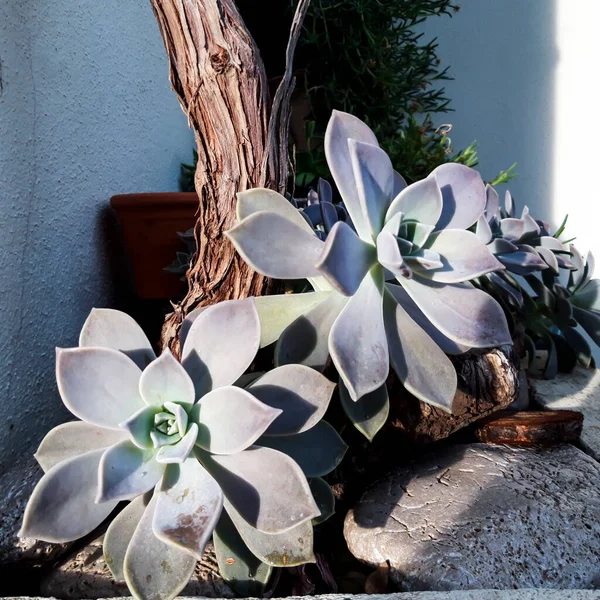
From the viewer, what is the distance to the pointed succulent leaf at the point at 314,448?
0.54 m

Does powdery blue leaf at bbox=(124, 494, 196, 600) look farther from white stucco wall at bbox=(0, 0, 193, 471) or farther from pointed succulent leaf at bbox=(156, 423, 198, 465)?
white stucco wall at bbox=(0, 0, 193, 471)

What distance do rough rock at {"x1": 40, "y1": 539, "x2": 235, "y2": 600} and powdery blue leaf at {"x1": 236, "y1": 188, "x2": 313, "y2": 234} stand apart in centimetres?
42

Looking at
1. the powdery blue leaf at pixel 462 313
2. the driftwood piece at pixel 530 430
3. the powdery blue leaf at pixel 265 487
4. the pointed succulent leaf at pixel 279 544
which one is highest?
the powdery blue leaf at pixel 462 313

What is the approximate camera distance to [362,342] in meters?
0.52

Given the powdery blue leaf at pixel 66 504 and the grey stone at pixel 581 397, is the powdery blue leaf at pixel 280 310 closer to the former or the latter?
the powdery blue leaf at pixel 66 504

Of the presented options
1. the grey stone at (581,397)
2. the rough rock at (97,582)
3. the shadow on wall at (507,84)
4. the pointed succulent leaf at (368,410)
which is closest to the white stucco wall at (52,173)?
the rough rock at (97,582)

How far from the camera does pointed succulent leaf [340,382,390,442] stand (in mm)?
563

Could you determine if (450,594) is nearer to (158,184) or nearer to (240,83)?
(240,83)

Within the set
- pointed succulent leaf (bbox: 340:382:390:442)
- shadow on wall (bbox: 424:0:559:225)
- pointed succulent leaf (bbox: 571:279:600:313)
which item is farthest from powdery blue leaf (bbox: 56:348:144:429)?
shadow on wall (bbox: 424:0:559:225)

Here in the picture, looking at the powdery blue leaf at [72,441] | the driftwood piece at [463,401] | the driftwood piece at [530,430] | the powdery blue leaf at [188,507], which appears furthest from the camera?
the driftwood piece at [530,430]

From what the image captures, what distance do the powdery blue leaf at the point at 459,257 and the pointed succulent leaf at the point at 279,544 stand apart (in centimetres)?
30

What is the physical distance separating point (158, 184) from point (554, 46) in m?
1.65

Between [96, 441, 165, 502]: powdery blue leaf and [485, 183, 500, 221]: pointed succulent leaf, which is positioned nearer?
[96, 441, 165, 502]: powdery blue leaf

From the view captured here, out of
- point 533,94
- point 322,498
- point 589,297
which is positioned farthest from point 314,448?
point 533,94
